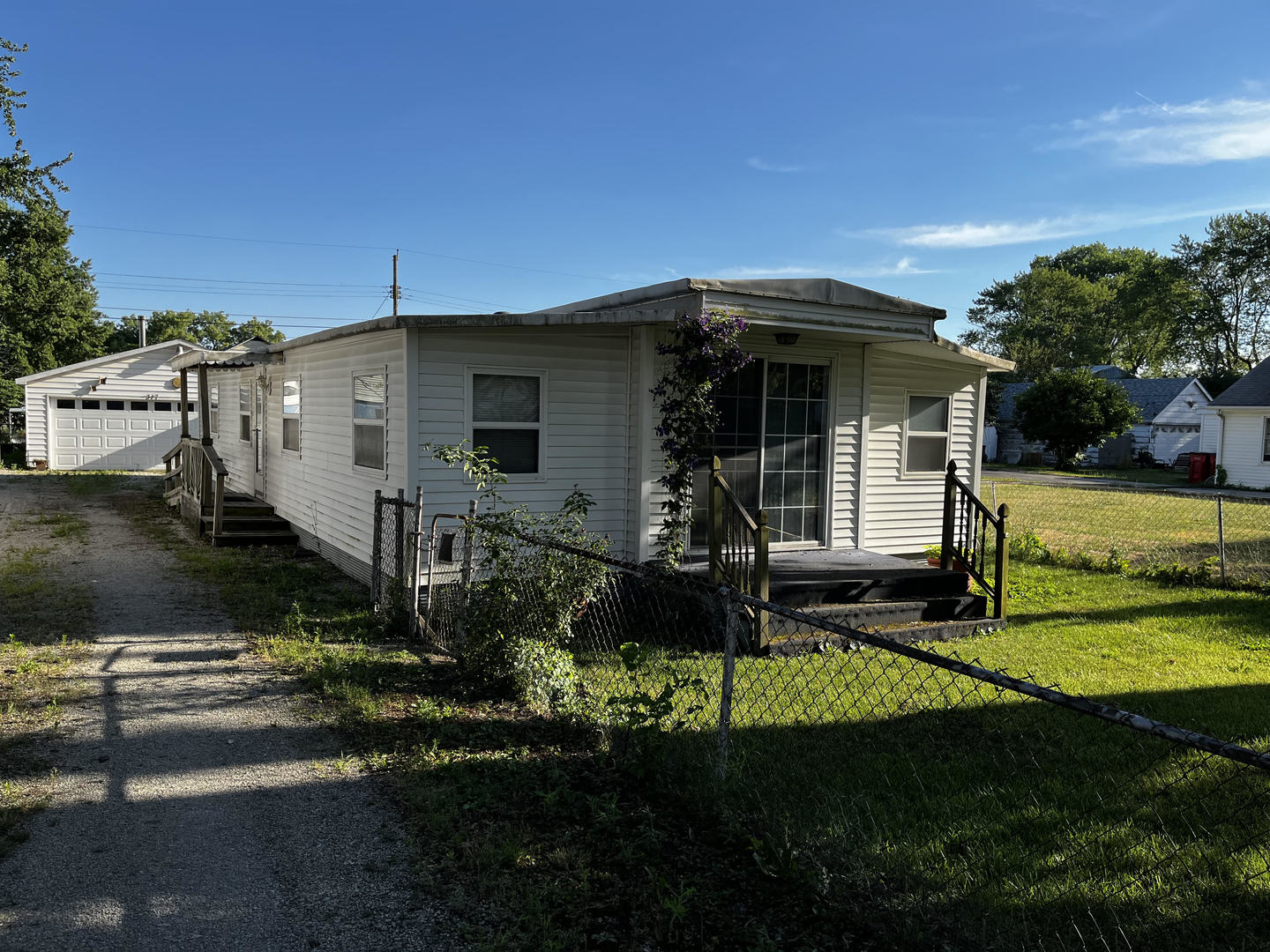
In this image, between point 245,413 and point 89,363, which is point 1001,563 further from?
point 89,363

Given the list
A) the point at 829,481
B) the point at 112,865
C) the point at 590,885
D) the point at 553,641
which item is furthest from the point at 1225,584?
the point at 112,865

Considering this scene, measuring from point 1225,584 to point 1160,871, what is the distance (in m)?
8.50

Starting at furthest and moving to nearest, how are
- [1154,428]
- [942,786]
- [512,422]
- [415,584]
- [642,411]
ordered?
[1154,428]
[642,411]
[512,422]
[415,584]
[942,786]

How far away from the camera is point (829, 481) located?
9477 mm

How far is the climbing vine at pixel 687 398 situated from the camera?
755 centimetres

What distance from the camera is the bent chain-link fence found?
3.07 metres

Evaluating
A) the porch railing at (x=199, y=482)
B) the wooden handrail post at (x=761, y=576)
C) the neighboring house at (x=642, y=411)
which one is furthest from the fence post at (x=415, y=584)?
the porch railing at (x=199, y=482)

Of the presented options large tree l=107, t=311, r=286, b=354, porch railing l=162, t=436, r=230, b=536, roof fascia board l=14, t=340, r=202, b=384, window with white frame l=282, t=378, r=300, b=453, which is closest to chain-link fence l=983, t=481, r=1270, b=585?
window with white frame l=282, t=378, r=300, b=453

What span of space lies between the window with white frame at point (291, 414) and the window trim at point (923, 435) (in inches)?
328

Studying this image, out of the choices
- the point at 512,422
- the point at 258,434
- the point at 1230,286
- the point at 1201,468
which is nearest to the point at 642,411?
the point at 512,422

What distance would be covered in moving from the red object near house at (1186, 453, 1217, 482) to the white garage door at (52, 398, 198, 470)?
1336 inches

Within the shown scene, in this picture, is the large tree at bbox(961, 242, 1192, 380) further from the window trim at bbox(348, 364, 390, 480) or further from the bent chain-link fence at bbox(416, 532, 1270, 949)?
the bent chain-link fence at bbox(416, 532, 1270, 949)

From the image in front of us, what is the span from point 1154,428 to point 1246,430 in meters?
14.3

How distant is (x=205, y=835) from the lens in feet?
11.8
